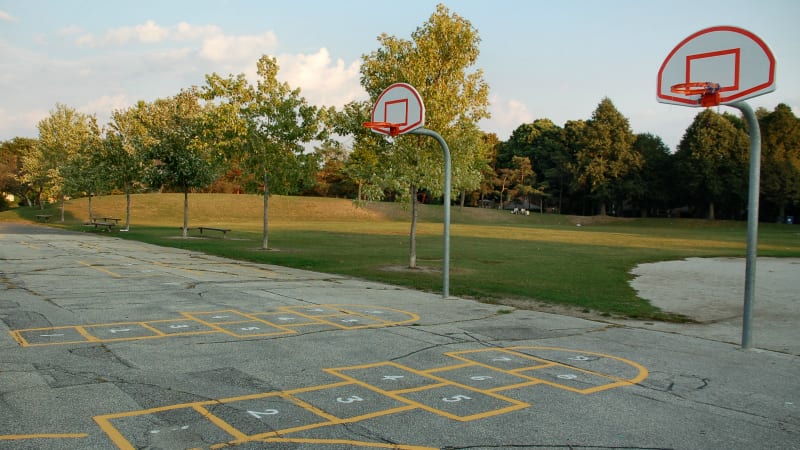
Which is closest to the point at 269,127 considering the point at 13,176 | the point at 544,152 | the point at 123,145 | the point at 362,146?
the point at 362,146

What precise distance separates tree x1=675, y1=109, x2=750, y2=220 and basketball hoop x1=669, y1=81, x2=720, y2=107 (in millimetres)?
71953

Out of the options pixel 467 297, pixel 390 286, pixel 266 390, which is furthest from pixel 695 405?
pixel 390 286

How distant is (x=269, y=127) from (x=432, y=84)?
10248mm

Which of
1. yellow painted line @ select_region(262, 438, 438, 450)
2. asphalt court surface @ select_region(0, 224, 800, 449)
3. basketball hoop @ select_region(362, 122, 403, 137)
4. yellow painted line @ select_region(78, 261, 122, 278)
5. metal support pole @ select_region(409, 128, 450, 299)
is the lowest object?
yellow painted line @ select_region(78, 261, 122, 278)

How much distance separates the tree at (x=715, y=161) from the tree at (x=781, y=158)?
96.7 inches

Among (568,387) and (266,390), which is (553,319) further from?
(266,390)

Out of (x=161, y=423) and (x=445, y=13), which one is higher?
(x=445, y=13)

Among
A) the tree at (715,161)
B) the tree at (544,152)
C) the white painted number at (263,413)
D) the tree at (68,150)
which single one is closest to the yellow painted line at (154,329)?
the white painted number at (263,413)

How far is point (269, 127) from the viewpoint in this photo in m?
26.8

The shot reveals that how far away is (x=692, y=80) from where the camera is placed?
373 inches

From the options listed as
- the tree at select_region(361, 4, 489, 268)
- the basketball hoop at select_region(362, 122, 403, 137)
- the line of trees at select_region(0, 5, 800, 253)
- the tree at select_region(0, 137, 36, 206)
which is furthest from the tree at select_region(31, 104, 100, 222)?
the basketball hoop at select_region(362, 122, 403, 137)

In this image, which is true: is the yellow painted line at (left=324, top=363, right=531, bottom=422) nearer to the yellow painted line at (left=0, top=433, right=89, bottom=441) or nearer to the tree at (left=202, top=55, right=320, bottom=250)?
the yellow painted line at (left=0, top=433, right=89, bottom=441)

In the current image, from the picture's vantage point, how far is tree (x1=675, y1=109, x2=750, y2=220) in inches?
2886

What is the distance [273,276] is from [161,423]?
40.0 feet
